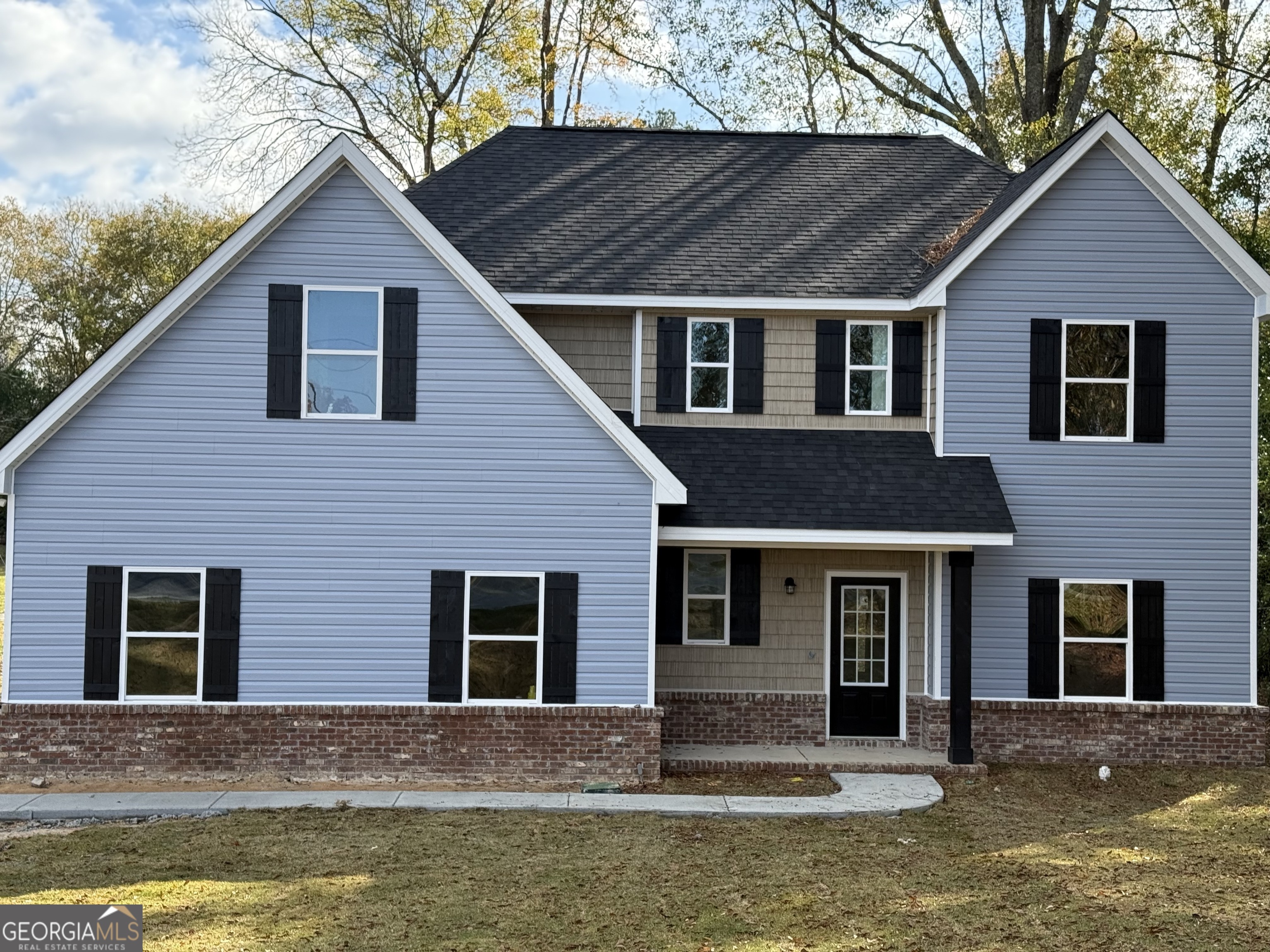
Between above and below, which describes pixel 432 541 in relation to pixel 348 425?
below

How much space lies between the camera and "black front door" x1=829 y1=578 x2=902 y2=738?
614 inches

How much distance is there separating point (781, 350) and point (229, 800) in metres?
8.67

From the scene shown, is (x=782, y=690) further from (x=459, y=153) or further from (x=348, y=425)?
(x=459, y=153)

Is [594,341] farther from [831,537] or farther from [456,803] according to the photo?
[456,803]

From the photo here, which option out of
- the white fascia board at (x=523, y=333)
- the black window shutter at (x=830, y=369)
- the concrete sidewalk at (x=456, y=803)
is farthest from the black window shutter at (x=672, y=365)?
the concrete sidewalk at (x=456, y=803)

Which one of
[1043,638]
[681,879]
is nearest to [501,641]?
[681,879]

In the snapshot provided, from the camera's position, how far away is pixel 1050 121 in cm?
2464

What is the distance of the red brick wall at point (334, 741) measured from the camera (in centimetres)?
1313

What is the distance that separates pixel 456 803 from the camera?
12.4 meters

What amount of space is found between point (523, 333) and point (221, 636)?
4804mm

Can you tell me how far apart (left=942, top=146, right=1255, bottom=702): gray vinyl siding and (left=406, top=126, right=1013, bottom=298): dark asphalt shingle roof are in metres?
1.50

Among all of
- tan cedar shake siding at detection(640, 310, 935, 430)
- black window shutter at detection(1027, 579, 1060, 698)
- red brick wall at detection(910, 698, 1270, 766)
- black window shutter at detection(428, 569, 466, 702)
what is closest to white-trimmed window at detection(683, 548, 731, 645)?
tan cedar shake siding at detection(640, 310, 935, 430)

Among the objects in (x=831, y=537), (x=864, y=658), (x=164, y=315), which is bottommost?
(x=864, y=658)

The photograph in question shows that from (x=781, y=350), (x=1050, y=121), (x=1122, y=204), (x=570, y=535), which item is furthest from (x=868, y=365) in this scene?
(x=1050, y=121)
